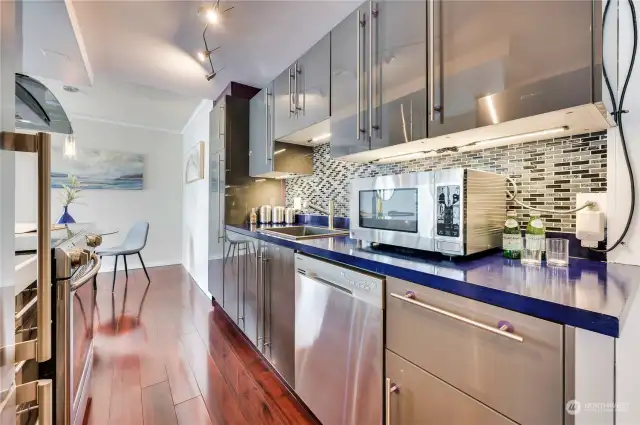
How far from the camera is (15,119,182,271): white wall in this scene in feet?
14.5

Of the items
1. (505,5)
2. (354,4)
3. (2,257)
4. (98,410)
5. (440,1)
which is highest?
(354,4)

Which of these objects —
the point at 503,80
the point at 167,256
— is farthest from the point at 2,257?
the point at 167,256

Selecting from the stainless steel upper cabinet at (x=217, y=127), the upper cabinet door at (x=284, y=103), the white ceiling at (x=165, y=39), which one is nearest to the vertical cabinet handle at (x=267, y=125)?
the upper cabinet door at (x=284, y=103)

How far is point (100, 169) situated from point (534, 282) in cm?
556

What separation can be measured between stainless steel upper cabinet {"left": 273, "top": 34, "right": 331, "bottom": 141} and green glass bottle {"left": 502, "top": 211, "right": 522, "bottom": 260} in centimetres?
113

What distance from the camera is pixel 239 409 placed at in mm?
1509

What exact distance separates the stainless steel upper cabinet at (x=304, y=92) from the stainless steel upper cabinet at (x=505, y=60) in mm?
738

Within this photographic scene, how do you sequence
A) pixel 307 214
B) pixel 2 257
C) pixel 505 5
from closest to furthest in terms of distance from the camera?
pixel 2 257 < pixel 505 5 < pixel 307 214

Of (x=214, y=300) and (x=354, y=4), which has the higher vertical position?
(x=354, y=4)

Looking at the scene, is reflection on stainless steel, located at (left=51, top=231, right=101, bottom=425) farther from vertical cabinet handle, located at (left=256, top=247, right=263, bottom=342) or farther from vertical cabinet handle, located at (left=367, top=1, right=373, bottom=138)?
vertical cabinet handle, located at (left=367, top=1, right=373, bottom=138)

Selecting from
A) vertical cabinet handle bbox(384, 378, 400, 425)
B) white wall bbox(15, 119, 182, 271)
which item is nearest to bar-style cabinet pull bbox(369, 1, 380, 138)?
vertical cabinet handle bbox(384, 378, 400, 425)

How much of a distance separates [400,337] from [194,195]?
154 inches

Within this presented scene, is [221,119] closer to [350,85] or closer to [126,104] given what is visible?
[350,85]

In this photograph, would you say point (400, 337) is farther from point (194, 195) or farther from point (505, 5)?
point (194, 195)
